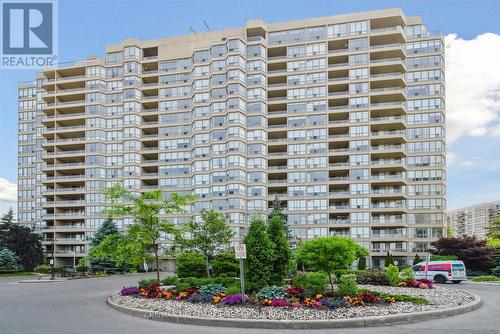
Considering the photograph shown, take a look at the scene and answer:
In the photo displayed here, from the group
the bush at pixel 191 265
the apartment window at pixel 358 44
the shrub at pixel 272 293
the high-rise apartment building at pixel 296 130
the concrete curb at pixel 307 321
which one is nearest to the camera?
the concrete curb at pixel 307 321

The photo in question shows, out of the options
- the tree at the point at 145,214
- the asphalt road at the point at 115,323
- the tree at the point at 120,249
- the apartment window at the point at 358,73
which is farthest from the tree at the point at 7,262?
the apartment window at the point at 358,73

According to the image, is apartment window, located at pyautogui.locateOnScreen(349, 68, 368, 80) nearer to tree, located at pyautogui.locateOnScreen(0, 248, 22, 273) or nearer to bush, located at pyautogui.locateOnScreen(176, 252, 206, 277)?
bush, located at pyautogui.locateOnScreen(176, 252, 206, 277)

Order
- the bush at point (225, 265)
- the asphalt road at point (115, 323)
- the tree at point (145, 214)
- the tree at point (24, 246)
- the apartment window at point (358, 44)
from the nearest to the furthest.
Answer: the asphalt road at point (115, 323) → the tree at point (145, 214) → the bush at point (225, 265) → the tree at point (24, 246) → the apartment window at point (358, 44)

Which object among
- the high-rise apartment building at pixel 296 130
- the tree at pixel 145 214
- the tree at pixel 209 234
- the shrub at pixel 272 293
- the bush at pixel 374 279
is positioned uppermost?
the high-rise apartment building at pixel 296 130

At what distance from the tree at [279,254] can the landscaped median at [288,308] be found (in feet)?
9.85

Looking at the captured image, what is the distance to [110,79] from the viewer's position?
88.8 metres

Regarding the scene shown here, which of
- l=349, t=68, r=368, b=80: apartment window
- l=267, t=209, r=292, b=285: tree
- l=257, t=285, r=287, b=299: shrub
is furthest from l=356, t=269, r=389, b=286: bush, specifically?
l=349, t=68, r=368, b=80: apartment window

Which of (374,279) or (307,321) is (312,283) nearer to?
(307,321)

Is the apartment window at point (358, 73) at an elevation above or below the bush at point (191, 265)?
above

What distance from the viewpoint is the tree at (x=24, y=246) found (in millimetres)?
73550

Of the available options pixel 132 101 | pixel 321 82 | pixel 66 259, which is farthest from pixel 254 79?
pixel 66 259

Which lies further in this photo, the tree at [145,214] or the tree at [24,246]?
the tree at [24,246]

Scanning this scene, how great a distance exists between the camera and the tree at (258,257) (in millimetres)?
22797

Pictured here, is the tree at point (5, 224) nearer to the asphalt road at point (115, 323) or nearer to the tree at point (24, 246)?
the tree at point (24, 246)
